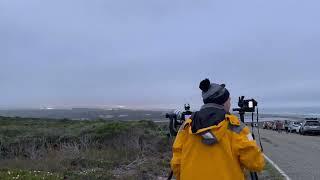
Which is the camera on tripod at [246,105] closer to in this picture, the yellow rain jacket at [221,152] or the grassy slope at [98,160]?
the yellow rain jacket at [221,152]

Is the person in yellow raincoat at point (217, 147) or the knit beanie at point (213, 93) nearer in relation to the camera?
the person in yellow raincoat at point (217, 147)

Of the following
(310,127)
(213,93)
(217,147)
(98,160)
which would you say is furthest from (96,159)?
(310,127)

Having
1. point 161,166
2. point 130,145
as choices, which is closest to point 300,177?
point 161,166

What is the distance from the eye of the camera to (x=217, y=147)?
4621 mm

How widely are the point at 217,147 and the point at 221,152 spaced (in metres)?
0.05

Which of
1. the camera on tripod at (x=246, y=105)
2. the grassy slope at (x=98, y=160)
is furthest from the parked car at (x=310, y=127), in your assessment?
the camera on tripod at (x=246, y=105)

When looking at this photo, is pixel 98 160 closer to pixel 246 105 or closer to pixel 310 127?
pixel 246 105

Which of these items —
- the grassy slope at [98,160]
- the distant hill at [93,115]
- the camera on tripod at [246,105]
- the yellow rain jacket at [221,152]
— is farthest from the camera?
the distant hill at [93,115]

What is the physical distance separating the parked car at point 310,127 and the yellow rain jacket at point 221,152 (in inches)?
1865

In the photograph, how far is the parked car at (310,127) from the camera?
50156mm

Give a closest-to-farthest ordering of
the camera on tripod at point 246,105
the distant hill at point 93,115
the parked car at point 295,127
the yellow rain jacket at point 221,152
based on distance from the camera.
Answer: the yellow rain jacket at point 221,152
the camera on tripod at point 246,105
the parked car at point 295,127
the distant hill at point 93,115

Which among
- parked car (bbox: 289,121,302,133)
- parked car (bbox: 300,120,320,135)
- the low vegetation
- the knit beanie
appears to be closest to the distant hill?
parked car (bbox: 289,121,302,133)

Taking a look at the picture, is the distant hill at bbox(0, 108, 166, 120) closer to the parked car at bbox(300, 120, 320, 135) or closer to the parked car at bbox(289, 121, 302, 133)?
the parked car at bbox(289, 121, 302, 133)

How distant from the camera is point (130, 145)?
19.1 m
